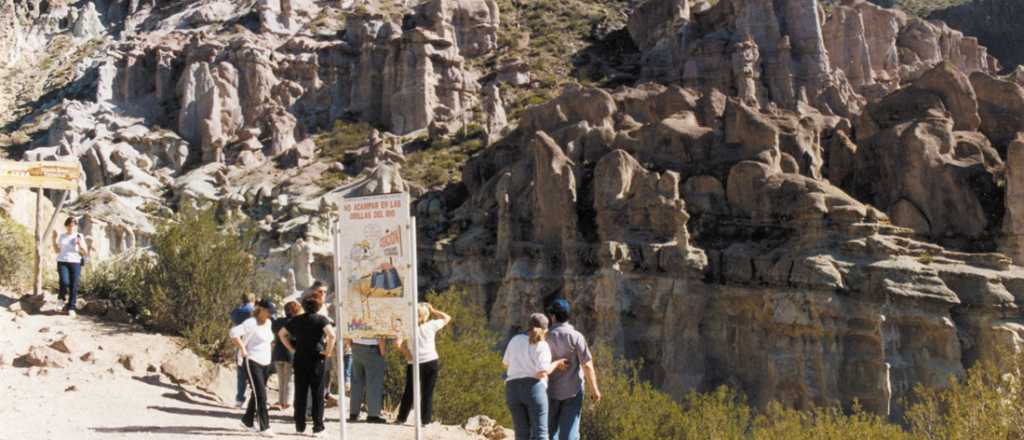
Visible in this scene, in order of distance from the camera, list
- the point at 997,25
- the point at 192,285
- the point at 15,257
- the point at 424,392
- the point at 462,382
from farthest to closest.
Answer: the point at 997,25, the point at 15,257, the point at 192,285, the point at 462,382, the point at 424,392

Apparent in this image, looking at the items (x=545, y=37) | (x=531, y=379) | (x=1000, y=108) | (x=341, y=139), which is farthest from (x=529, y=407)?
(x=545, y=37)

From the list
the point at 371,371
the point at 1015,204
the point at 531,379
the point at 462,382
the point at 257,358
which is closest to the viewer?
the point at 531,379

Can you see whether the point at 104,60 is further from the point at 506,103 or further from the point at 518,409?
the point at 518,409

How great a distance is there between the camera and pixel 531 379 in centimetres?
793

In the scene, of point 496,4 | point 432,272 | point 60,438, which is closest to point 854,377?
point 432,272

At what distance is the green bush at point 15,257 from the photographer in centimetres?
1549

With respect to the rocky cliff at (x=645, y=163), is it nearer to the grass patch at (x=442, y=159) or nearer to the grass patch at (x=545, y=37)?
the grass patch at (x=442, y=159)

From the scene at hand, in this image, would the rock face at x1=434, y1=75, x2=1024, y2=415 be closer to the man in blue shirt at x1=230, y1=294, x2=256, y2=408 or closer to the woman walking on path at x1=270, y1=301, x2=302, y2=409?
the woman walking on path at x1=270, y1=301, x2=302, y2=409

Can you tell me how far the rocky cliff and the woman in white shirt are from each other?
54.2 feet

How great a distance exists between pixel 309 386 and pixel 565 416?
2.54 m

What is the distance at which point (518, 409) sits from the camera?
8.03 meters

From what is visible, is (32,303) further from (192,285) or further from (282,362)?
(282,362)

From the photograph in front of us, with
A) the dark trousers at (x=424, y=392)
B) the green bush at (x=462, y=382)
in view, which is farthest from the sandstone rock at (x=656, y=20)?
the dark trousers at (x=424, y=392)

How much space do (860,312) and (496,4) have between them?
4607 centimetres
